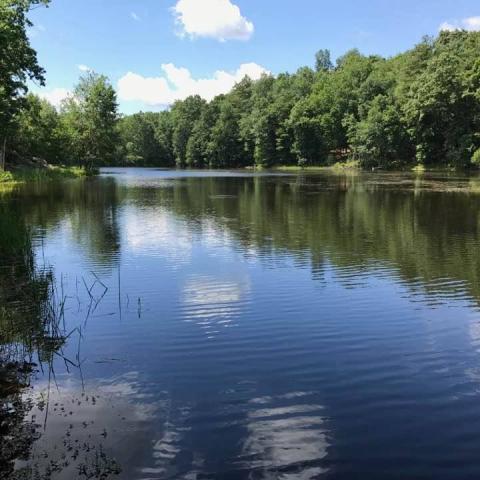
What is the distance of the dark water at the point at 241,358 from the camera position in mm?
6711

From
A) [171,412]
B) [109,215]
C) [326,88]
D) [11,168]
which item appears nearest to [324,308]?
[171,412]

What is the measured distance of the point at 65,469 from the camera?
6184 millimetres

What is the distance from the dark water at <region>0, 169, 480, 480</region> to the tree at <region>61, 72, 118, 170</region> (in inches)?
3079

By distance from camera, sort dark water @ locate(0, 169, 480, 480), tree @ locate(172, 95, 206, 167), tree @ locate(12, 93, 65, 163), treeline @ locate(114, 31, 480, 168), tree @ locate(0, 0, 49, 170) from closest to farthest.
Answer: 1. dark water @ locate(0, 169, 480, 480)
2. tree @ locate(0, 0, 49, 170)
3. tree @ locate(12, 93, 65, 163)
4. treeline @ locate(114, 31, 480, 168)
5. tree @ locate(172, 95, 206, 167)

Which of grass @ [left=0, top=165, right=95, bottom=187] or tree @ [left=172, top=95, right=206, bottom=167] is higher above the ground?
tree @ [left=172, top=95, right=206, bottom=167]

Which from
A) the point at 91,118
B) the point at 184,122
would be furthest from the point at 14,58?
the point at 184,122

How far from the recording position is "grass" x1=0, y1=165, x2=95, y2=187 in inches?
2399

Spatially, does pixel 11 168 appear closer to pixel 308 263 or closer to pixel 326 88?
pixel 308 263

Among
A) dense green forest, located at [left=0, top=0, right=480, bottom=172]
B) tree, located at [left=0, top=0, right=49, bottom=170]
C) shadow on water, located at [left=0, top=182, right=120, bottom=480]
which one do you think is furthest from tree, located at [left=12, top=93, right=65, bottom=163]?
shadow on water, located at [left=0, top=182, right=120, bottom=480]

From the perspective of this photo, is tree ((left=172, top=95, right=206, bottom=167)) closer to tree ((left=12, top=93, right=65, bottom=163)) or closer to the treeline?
the treeline

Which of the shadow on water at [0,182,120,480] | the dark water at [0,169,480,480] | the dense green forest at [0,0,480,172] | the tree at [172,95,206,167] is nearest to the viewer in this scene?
the shadow on water at [0,182,120,480]

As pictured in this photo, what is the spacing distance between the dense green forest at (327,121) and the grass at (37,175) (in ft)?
10.3

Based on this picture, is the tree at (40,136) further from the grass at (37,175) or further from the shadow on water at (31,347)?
the shadow on water at (31,347)

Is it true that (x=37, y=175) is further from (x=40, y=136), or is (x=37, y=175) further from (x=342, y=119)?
(x=342, y=119)
